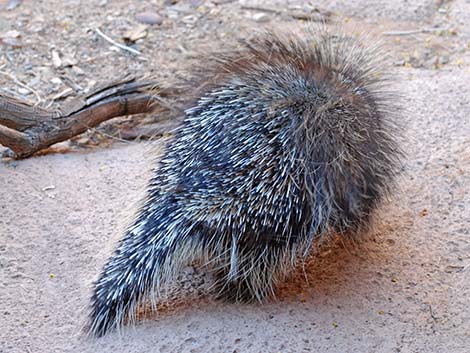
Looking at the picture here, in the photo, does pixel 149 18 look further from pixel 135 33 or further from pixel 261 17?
pixel 261 17

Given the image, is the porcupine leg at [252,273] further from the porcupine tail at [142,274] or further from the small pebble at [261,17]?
the small pebble at [261,17]

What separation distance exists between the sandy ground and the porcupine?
0.14 metres

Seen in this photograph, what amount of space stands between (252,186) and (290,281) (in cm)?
53

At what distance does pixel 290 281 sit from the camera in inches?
117

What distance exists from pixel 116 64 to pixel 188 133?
2.26m

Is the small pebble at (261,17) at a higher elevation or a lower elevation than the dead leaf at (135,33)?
higher

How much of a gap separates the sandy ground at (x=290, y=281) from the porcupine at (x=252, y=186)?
0.14 metres

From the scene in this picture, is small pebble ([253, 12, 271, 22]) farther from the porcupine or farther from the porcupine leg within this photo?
the porcupine leg

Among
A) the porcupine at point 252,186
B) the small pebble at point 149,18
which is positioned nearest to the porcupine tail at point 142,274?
the porcupine at point 252,186

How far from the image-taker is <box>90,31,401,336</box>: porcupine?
8.75ft

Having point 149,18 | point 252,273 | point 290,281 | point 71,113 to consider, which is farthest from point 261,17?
point 252,273

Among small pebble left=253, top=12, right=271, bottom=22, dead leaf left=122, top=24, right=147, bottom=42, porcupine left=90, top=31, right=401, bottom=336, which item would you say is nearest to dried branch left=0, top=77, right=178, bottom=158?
porcupine left=90, top=31, right=401, bottom=336

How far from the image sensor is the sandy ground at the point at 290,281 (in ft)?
8.66

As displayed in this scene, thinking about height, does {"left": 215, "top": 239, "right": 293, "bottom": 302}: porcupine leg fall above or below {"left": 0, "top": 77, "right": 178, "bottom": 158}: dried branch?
above
